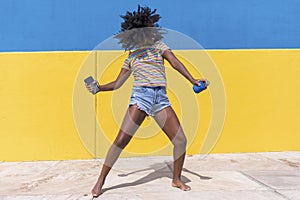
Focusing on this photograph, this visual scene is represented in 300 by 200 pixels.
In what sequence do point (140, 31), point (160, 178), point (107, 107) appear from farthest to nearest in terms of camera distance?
point (107, 107) → point (160, 178) → point (140, 31)

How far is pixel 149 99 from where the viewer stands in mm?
3441

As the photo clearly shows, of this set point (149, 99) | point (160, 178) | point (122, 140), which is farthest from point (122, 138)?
point (160, 178)

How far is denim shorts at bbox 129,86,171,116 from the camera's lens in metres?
3.44

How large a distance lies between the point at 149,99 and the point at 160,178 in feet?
3.50

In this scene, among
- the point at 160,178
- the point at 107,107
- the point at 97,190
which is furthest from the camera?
the point at 107,107

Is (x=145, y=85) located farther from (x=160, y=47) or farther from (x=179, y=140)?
(x=179, y=140)

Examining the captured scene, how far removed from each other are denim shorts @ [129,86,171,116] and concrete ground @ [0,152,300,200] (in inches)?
31.6

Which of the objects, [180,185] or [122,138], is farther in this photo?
[180,185]

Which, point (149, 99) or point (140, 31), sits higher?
point (140, 31)

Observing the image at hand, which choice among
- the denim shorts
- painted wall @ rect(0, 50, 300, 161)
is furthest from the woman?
painted wall @ rect(0, 50, 300, 161)

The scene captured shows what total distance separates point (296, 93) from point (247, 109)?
789 millimetres

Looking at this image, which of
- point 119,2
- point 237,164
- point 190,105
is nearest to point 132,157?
point 190,105

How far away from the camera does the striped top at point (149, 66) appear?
11.3 ft

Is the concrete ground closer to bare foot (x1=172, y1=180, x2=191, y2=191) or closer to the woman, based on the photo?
bare foot (x1=172, y1=180, x2=191, y2=191)
